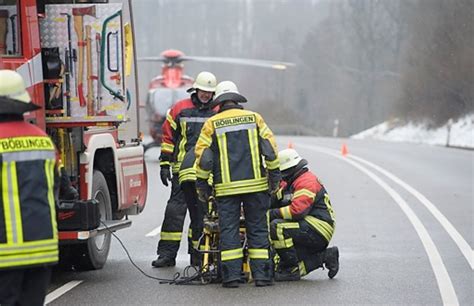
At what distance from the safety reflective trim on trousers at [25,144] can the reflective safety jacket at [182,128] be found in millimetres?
4318

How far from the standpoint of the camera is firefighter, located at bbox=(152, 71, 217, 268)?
34.1 feet

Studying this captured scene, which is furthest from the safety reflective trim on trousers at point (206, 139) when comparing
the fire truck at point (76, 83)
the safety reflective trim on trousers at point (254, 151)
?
the fire truck at point (76, 83)

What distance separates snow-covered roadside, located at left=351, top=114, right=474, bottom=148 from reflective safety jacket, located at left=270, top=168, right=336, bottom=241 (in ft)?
99.2

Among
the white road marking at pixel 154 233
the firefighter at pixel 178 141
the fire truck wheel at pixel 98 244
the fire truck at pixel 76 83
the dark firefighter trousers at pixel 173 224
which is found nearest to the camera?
the fire truck at pixel 76 83

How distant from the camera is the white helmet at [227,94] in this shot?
30.9 feet

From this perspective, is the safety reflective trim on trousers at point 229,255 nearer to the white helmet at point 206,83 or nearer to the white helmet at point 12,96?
the white helmet at point 206,83

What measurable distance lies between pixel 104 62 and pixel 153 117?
2255 cm

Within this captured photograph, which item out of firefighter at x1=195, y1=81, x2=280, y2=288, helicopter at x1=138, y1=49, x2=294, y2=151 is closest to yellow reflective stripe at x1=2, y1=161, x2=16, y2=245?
firefighter at x1=195, y1=81, x2=280, y2=288

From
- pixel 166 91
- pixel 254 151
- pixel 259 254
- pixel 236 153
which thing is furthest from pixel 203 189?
pixel 166 91

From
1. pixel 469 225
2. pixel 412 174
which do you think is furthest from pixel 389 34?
pixel 469 225

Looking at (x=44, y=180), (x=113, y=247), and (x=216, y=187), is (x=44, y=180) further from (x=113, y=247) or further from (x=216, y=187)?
(x=113, y=247)

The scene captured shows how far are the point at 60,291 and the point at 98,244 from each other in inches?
50.4

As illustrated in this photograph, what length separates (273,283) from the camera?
951cm

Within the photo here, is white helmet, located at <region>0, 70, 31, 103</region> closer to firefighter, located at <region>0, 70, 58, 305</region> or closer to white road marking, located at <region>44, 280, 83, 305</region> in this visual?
firefighter, located at <region>0, 70, 58, 305</region>
